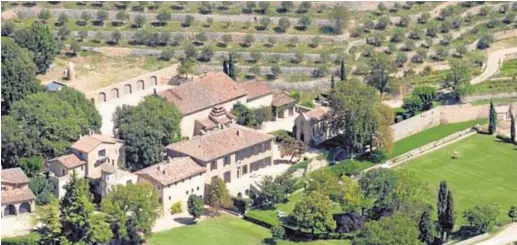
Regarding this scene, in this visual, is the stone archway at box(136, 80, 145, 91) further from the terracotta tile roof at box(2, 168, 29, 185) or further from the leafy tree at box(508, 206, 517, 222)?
the leafy tree at box(508, 206, 517, 222)

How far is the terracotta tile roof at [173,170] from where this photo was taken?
92.9m

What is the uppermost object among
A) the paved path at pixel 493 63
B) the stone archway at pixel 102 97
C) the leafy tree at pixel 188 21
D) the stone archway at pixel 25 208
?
the leafy tree at pixel 188 21

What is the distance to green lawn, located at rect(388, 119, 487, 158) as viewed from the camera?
345 ft

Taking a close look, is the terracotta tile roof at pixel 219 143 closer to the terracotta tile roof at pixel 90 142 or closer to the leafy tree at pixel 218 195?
the leafy tree at pixel 218 195

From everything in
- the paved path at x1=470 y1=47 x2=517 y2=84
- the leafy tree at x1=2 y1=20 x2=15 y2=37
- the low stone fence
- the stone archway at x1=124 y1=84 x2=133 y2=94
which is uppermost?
the leafy tree at x1=2 y1=20 x2=15 y2=37

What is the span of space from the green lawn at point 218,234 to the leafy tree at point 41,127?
11287 millimetres

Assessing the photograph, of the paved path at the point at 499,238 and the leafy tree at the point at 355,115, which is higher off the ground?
the leafy tree at the point at 355,115

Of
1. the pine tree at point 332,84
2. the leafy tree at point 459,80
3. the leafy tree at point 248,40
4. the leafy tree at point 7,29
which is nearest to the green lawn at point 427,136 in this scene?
the leafy tree at point 459,80

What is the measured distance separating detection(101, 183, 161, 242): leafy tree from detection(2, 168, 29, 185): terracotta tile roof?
6.77 meters

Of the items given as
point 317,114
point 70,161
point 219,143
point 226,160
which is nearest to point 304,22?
point 317,114

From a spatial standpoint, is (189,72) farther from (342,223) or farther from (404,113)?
(342,223)

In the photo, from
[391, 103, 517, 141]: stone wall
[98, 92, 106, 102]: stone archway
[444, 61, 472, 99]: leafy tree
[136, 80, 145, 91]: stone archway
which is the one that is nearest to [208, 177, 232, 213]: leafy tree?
[98, 92, 106, 102]: stone archway

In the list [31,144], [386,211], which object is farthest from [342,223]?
[31,144]

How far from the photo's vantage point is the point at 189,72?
4540 inches
